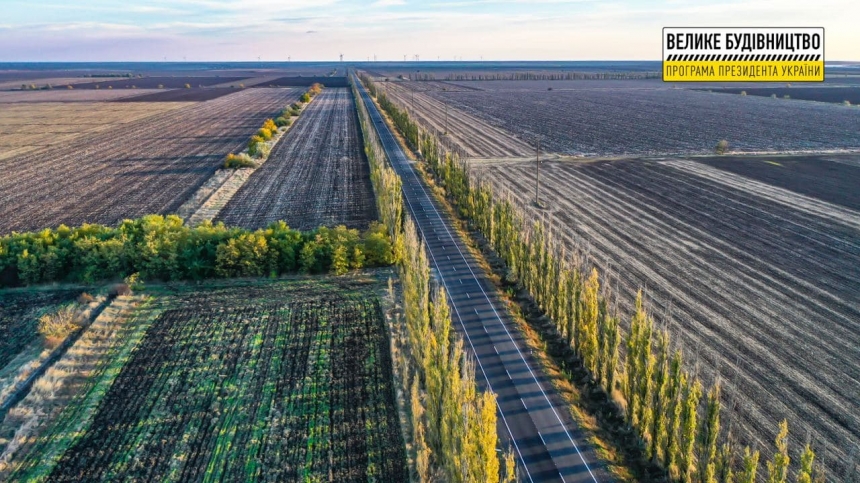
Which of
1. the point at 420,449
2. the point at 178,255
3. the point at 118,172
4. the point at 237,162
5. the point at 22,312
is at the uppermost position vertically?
the point at 237,162

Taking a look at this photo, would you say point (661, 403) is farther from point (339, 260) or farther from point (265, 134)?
point (265, 134)

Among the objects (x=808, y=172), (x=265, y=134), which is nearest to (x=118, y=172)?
(x=265, y=134)

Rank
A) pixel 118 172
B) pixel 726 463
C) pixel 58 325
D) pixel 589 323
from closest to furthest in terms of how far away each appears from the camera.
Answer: pixel 726 463 → pixel 589 323 → pixel 58 325 → pixel 118 172

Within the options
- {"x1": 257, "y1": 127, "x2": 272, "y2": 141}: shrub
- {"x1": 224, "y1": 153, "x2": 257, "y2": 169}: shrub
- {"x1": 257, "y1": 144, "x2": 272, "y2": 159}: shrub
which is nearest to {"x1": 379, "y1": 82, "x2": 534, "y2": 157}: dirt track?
{"x1": 257, "y1": 144, "x2": 272, "y2": 159}: shrub

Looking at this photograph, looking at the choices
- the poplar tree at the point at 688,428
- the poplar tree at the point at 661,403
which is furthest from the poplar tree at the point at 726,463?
the poplar tree at the point at 661,403

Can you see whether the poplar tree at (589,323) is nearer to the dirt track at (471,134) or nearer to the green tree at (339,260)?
the green tree at (339,260)

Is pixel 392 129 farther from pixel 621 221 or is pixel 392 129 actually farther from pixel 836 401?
pixel 836 401
